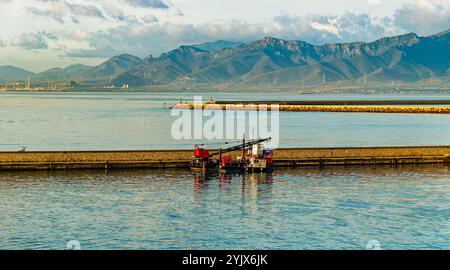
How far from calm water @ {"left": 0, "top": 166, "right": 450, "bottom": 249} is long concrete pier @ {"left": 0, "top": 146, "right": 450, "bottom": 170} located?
6.68 feet

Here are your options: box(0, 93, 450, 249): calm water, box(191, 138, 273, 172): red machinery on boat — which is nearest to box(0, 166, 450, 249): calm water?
box(0, 93, 450, 249): calm water

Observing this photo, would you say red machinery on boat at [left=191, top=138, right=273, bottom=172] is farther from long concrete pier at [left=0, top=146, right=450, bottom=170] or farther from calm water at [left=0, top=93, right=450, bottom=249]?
long concrete pier at [left=0, top=146, right=450, bottom=170]

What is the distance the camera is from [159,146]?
90.4 meters

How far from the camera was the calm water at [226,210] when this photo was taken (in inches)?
1348

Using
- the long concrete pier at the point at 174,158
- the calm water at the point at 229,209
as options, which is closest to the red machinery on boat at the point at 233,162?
the calm water at the point at 229,209

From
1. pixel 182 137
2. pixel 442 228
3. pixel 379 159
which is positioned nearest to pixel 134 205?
pixel 442 228

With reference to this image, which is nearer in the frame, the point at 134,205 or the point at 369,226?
the point at 369,226

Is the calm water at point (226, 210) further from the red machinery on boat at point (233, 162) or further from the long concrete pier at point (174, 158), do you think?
the long concrete pier at point (174, 158)

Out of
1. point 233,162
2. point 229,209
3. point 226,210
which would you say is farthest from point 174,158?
point 226,210

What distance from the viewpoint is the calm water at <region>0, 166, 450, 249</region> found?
Answer: 34.2 metres

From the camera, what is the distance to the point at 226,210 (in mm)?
42469

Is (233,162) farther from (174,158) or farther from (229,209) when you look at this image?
(229,209)
